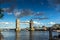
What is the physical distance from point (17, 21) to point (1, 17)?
45962 mm

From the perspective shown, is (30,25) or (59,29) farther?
(30,25)

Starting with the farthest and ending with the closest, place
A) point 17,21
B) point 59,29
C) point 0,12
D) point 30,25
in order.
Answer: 1. point 17,21
2. point 30,25
3. point 59,29
4. point 0,12

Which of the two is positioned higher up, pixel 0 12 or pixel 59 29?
pixel 0 12

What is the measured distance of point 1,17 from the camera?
1554 centimetres

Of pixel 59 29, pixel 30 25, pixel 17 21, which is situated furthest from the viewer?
pixel 17 21

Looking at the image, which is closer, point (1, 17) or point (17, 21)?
point (1, 17)

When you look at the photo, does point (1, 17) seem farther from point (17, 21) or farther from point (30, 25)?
point (17, 21)

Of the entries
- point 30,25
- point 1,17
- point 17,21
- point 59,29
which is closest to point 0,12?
point 1,17

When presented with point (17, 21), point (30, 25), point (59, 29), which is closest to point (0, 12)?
point (59, 29)

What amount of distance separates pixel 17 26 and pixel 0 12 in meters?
47.0

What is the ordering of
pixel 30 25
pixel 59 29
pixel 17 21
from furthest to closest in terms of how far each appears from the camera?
pixel 17 21 → pixel 30 25 → pixel 59 29

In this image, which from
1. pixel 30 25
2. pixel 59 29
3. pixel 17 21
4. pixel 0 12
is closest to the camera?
pixel 0 12

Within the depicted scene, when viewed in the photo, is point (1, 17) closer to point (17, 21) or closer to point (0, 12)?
point (0, 12)

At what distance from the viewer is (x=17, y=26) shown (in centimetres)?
6234
